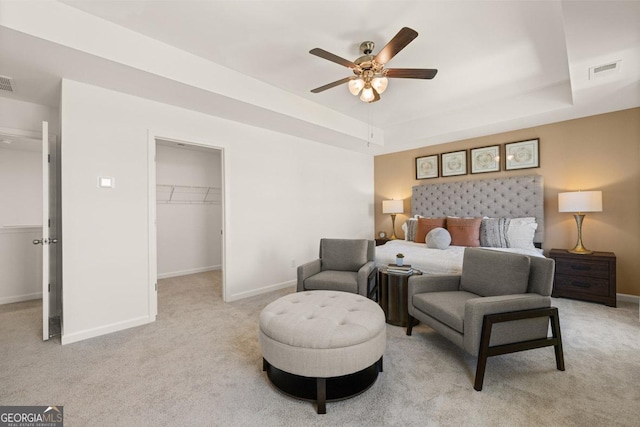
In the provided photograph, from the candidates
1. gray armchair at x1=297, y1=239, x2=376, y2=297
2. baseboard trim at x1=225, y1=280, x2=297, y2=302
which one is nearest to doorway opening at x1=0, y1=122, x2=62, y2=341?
baseboard trim at x1=225, y1=280, x2=297, y2=302

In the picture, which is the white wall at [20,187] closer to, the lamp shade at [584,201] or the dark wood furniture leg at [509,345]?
the dark wood furniture leg at [509,345]

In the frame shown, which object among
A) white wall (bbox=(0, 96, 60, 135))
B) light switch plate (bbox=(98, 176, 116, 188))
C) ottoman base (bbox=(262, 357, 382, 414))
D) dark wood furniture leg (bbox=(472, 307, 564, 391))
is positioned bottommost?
ottoman base (bbox=(262, 357, 382, 414))

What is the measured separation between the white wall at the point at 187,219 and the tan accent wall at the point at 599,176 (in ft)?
18.8

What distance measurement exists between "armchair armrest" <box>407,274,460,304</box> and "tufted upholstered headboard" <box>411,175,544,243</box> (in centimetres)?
238

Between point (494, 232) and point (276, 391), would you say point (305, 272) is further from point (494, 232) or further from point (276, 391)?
point (494, 232)

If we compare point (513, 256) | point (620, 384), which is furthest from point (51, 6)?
point (620, 384)

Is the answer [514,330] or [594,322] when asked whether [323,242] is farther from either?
[594,322]

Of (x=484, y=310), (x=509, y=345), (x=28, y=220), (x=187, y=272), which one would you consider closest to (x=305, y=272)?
(x=484, y=310)

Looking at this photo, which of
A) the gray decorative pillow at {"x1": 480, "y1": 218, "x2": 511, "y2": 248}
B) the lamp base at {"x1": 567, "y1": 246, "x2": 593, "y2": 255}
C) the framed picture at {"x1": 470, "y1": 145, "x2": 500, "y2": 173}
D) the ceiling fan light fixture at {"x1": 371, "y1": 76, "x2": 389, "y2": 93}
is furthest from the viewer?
the framed picture at {"x1": 470, "y1": 145, "x2": 500, "y2": 173}

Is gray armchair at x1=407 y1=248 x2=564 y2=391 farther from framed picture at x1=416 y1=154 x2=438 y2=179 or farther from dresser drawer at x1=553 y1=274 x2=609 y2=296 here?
framed picture at x1=416 y1=154 x2=438 y2=179

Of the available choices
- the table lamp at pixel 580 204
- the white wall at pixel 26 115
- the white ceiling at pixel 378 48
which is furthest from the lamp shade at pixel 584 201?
the white wall at pixel 26 115

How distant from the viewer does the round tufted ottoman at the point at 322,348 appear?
5.41ft

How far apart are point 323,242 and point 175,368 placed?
2.11m

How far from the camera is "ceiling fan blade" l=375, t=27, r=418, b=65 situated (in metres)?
1.92
